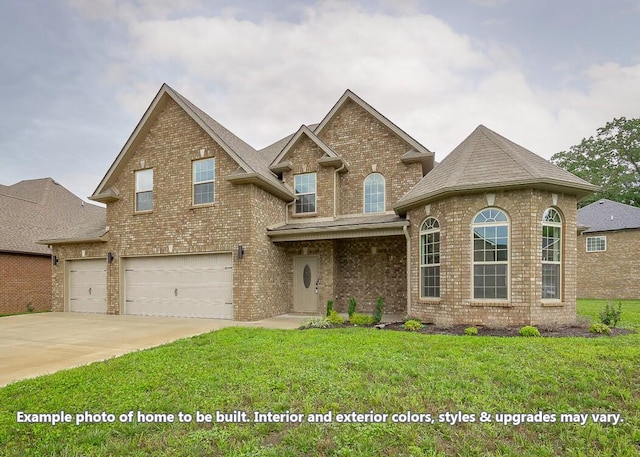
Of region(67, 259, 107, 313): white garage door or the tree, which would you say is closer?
region(67, 259, 107, 313): white garage door

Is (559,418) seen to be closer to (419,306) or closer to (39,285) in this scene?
(419,306)

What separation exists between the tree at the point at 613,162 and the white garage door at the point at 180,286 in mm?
35445

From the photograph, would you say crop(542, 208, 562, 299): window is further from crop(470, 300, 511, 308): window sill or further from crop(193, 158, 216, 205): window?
crop(193, 158, 216, 205): window

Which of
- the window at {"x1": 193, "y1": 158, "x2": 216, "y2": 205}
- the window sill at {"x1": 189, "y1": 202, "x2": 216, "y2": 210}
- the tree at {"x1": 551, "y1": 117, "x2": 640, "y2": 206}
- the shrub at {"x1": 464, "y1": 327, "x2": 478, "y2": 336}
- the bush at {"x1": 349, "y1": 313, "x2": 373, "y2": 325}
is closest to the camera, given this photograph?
the shrub at {"x1": 464, "y1": 327, "x2": 478, "y2": 336}

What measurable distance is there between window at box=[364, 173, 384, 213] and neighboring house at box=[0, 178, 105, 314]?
37.7ft

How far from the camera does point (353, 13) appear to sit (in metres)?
10.7

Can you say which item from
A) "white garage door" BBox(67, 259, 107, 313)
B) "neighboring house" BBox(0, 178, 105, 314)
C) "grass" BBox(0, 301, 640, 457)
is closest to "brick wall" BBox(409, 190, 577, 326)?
"grass" BBox(0, 301, 640, 457)

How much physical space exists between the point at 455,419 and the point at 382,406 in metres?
0.77

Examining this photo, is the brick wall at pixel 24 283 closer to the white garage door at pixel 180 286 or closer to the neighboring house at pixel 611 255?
the white garage door at pixel 180 286

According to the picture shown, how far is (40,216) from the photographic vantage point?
64.6 feet

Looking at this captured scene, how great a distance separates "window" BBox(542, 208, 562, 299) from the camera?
8695mm

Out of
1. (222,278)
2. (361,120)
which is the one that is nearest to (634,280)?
(361,120)

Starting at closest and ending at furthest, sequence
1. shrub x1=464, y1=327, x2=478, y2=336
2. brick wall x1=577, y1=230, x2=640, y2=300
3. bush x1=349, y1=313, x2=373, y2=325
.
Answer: shrub x1=464, y1=327, x2=478, y2=336 → bush x1=349, y1=313, x2=373, y2=325 → brick wall x1=577, y1=230, x2=640, y2=300

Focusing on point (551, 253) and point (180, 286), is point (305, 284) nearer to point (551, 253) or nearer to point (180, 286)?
point (180, 286)
